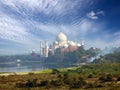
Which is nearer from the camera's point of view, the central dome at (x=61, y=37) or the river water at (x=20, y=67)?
the river water at (x=20, y=67)

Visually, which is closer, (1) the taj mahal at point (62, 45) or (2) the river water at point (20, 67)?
(2) the river water at point (20, 67)

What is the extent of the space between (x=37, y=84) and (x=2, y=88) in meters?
5.07

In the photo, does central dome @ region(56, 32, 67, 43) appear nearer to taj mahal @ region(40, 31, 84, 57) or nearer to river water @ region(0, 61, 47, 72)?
taj mahal @ region(40, 31, 84, 57)

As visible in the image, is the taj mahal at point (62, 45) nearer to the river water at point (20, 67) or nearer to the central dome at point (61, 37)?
the central dome at point (61, 37)

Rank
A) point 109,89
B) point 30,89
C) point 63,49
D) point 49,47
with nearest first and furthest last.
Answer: point 109,89
point 30,89
point 63,49
point 49,47

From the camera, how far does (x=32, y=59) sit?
14950cm

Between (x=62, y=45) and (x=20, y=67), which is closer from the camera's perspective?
(x=20, y=67)

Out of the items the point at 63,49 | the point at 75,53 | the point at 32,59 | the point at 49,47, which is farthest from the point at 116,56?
the point at 32,59

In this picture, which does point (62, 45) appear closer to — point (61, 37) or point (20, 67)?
point (61, 37)

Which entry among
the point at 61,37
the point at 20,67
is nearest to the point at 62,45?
the point at 61,37

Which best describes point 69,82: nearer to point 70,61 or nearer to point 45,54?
point 70,61

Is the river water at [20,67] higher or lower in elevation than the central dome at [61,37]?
lower

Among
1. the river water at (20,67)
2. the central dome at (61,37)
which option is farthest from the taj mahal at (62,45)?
the river water at (20,67)

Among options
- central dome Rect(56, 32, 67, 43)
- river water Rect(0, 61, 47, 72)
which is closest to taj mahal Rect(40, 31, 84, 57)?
central dome Rect(56, 32, 67, 43)
